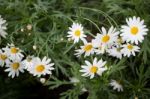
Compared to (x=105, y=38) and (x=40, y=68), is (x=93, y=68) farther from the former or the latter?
(x=40, y=68)

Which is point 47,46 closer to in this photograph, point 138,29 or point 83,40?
point 83,40

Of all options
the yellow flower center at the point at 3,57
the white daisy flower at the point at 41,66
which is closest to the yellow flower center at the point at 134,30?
the white daisy flower at the point at 41,66

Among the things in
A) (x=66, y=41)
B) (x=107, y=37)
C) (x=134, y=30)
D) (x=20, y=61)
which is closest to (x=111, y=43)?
(x=107, y=37)

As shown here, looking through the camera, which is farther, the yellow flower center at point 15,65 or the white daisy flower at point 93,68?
the yellow flower center at point 15,65

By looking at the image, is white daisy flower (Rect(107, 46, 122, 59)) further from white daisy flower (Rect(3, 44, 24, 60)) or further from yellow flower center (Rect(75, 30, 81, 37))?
white daisy flower (Rect(3, 44, 24, 60))

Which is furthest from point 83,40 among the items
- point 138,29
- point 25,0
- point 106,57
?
point 25,0

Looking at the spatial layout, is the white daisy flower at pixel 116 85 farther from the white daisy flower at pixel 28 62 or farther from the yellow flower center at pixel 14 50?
the yellow flower center at pixel 14 50

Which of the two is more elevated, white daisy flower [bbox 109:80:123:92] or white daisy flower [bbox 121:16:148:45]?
white daisy flower [bbox 121:16:148:45]

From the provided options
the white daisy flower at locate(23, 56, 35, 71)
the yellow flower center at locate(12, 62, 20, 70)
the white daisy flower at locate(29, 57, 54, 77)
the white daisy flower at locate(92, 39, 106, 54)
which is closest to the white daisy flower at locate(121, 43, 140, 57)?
the white daisy flower at locate(92, 39, 106, 54)
